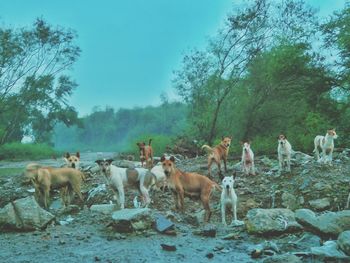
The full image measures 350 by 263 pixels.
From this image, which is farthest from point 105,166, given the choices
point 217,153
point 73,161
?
point 217,153

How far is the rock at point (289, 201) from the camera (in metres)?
16.6

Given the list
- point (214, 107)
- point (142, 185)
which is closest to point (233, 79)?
point (214, 107)

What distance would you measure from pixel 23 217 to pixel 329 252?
6643mm

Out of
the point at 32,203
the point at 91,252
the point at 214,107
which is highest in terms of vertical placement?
the point at 214,107

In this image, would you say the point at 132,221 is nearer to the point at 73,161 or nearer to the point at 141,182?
the point at 141,182

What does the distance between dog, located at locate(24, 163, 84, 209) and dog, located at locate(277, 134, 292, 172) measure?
25.3 ft

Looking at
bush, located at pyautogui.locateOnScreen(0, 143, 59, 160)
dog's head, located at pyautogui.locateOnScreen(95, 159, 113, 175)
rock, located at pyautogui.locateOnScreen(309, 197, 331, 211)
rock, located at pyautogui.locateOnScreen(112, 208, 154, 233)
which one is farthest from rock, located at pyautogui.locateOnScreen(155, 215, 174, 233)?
bush, located at pyautogui.locateOnScreen(0, 143, 59, 160)

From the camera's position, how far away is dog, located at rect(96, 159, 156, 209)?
1502 cm

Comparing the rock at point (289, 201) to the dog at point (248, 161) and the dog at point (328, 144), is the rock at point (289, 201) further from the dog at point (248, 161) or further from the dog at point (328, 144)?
the dog at point (328, 144)

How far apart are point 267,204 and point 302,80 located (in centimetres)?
2043

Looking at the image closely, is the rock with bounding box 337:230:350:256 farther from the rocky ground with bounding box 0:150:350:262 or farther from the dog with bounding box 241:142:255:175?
the dog with bounding box 241:142:255:175

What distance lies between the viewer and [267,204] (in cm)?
1698

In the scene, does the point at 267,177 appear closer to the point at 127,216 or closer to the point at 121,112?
the point at 127,216

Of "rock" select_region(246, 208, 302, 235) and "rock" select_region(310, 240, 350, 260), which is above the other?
"rock" select_region(246, 208, 302, 235)
